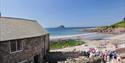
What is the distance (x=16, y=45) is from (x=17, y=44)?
29 centimetres

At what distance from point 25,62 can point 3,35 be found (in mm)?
4220

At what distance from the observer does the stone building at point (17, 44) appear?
19.2m

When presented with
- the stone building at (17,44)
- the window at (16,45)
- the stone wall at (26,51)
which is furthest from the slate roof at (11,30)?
the stone wall at (26,51)

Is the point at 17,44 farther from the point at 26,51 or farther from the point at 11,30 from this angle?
A: the point at 26,51

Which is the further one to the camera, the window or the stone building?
the window

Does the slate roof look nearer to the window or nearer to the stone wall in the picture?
the window

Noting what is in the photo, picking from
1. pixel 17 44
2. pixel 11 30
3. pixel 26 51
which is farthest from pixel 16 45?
pixel 26 51

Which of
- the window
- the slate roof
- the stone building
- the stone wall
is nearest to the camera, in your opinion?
the stone wall

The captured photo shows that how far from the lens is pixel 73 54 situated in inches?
1093

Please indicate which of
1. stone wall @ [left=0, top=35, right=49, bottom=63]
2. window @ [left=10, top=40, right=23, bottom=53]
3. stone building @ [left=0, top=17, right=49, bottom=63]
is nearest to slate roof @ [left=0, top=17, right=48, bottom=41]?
stone building @ [left=0, top=17, right=49, bottom=63]

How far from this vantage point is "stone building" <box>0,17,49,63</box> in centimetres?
1917

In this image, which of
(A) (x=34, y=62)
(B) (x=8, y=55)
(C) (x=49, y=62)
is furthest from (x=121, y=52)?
(B) (x=8, y=55)

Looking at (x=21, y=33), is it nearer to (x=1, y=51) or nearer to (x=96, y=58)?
(x=1, y=51)

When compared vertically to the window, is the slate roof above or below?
above
